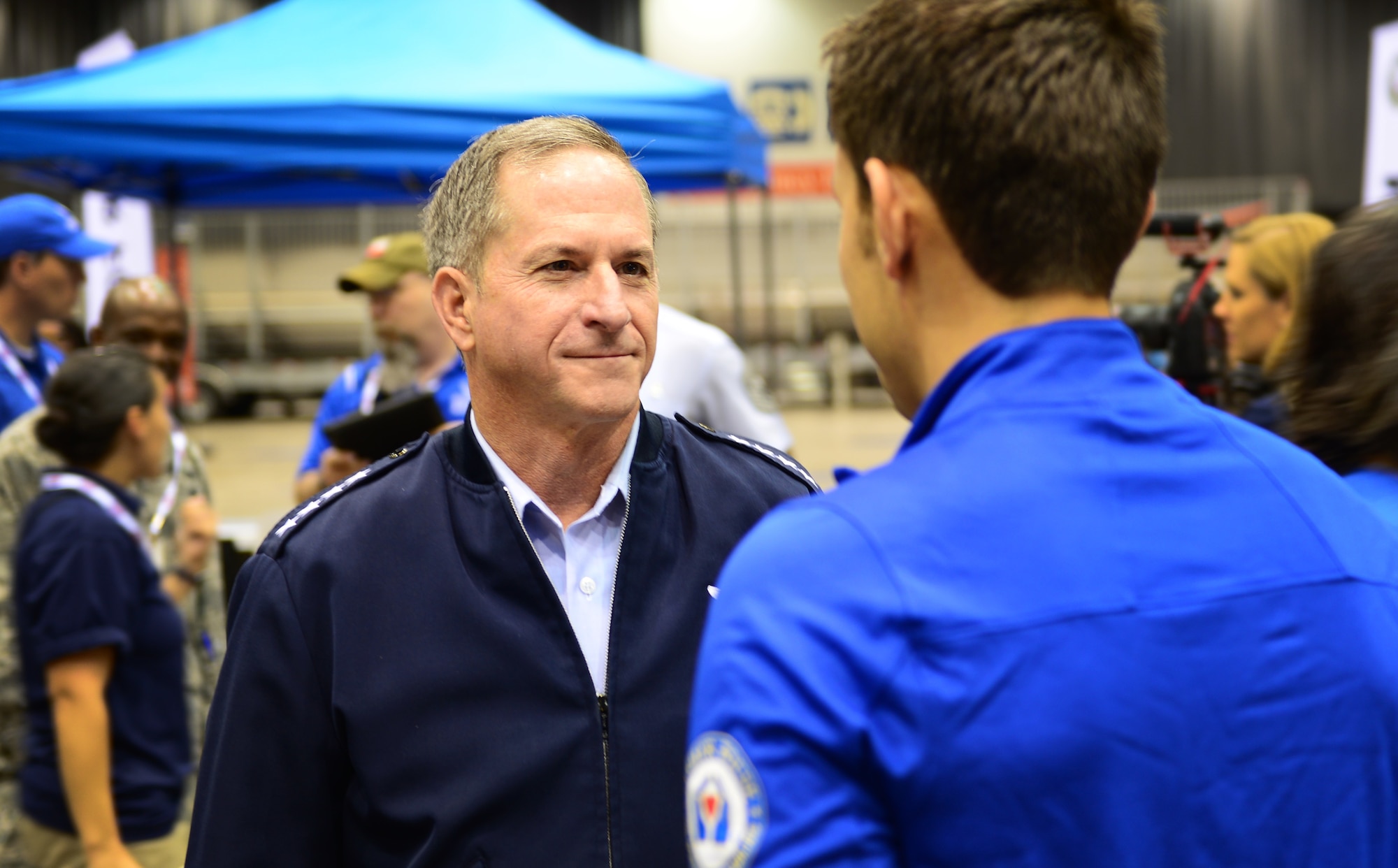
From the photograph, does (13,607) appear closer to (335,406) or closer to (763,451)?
(335,406)

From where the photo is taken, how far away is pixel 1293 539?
84 centimetres

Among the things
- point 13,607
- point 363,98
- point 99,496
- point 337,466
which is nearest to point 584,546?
point 99,496

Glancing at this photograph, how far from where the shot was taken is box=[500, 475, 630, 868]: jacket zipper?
130 centimetres

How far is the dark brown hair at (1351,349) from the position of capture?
1629 mm

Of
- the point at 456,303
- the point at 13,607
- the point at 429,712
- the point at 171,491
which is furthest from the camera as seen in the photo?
the point at 171,491

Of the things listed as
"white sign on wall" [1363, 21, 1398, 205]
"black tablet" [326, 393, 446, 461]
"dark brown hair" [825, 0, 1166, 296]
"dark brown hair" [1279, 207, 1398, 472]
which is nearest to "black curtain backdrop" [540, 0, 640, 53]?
"white sign on wall" [1363, 21, 1398, 205]

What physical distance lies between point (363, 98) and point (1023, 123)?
439 cm

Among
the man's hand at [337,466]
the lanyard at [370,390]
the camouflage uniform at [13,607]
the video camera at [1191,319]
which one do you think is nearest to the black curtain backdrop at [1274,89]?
the video camera at [1191,319]

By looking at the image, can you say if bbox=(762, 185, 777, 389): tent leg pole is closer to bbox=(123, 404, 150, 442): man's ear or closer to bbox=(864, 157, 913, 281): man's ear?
bbox=(123, 404, 150, 442): man's ear

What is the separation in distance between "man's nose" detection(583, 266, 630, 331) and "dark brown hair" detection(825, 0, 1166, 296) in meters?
0.64

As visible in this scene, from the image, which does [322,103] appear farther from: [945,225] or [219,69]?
[945,225]

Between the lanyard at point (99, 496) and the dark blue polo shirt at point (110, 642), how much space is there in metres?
0.01

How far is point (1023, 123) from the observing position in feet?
2.74

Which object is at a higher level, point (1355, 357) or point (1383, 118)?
point (1383, 118)
